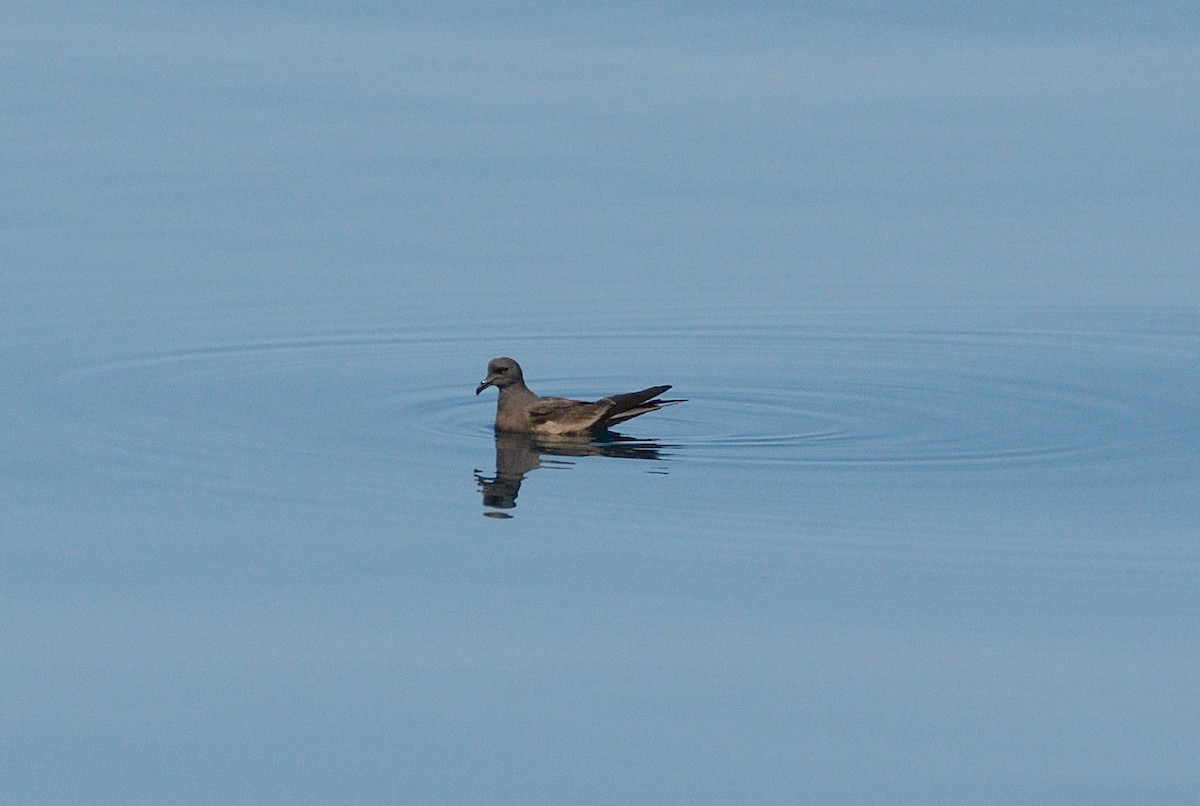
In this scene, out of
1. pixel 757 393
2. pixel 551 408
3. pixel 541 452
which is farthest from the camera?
pixel 757 393

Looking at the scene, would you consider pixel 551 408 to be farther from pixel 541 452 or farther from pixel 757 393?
pixel 757 393

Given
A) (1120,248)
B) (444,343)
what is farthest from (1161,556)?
(1120,248)

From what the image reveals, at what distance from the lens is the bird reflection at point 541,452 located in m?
18.2

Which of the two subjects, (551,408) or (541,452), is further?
(551,408)

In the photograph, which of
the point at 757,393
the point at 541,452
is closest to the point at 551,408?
the point at 541,452

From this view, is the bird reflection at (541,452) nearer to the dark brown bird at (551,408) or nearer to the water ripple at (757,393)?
the dark brown bird at (551,408)

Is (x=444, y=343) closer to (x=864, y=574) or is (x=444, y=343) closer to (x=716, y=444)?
(x=716, y=444)

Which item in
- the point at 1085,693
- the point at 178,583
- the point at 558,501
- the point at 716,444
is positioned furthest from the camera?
the point at 716,444

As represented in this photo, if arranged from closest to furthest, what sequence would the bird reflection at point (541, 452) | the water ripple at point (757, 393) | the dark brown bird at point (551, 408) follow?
1. the bird reflection at point (541, 452)
2. the water ripple at point (757, 393)
3. the dark brown bird at point (551, 408)

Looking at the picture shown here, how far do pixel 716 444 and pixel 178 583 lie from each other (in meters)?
5.63

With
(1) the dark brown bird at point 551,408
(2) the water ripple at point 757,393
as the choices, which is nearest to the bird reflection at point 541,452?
(1) the dark brown bird at point 551,408

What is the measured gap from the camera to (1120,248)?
2806cm

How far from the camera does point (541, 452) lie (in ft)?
64.0

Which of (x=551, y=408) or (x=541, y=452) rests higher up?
(x=551, y=408)
